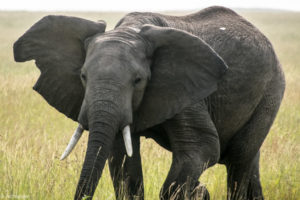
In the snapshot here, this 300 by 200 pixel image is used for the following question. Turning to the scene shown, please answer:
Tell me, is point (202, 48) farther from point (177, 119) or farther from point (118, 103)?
point (118, 103)

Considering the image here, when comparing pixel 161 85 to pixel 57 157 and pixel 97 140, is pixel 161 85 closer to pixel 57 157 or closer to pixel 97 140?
pixel 97 140

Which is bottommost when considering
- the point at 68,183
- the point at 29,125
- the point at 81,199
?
the point at 29,125

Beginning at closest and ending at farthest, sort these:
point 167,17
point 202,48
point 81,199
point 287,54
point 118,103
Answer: point 81,199 → point 118,103 → point 202,48 → point 167,17 → point 287,54

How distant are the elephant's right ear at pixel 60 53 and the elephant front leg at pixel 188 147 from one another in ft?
2.86

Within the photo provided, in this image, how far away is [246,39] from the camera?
5426mm

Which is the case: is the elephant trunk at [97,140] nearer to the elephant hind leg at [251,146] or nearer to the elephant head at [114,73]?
the elephant head at [114,73]

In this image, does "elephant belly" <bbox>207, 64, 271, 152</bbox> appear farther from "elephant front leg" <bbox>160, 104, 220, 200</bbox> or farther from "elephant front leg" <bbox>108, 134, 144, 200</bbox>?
"elephant front leg" <bbox>108, 134, 144, 200</bbox>

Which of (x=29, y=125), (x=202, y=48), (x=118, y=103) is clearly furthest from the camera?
(x=29, y=125)

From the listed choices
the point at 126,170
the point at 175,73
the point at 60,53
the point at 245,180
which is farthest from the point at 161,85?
the point at 245,180

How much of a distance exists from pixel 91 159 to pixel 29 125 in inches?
219

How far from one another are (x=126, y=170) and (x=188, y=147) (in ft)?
2.71

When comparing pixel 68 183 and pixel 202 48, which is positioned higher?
pixel 202 48

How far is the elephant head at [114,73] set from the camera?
13.0 ft

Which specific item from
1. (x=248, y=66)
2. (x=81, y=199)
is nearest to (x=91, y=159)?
(x=81, y=199)
